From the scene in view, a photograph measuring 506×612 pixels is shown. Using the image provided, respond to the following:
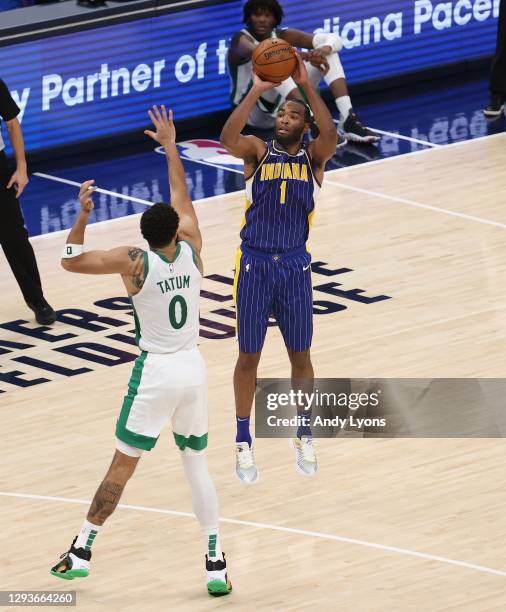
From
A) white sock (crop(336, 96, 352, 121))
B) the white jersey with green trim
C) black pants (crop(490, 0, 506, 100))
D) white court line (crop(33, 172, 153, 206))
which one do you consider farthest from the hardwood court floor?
black pants (crop(490, 0, 506, 100))

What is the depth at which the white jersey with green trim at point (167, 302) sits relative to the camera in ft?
24.2

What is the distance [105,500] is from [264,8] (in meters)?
8.10

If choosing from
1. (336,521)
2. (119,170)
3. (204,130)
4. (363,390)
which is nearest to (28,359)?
(363,390)

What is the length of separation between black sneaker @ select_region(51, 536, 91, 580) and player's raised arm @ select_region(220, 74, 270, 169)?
7.50 feet

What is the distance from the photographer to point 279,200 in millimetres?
8672

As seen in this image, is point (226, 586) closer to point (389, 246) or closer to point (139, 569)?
point (139, 569)

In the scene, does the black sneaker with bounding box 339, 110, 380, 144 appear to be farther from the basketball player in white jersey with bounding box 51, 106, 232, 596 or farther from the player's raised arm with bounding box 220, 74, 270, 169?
the basketball player in white jersey with bounding box 51, 106, 232, 596

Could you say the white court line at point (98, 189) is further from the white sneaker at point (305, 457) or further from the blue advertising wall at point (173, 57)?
the white sneaker at point (305, 457)

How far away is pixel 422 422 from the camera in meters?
9.58

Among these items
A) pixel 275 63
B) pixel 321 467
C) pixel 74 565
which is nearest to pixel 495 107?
pixel 275 63

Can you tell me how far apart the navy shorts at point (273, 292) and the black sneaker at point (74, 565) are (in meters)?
1.77

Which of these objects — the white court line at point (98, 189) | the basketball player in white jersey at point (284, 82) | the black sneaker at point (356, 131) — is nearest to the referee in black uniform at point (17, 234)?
the white court line at point (98, 189)

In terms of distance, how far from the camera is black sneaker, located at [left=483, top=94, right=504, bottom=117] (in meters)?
16.0

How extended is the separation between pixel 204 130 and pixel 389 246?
382 cm
